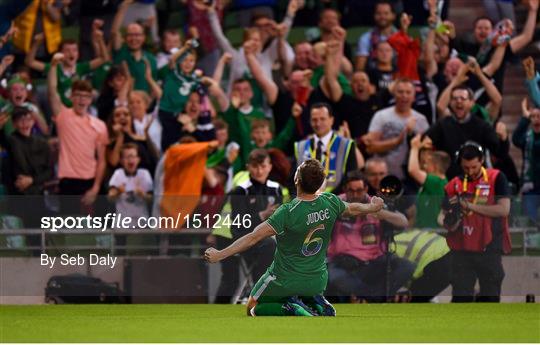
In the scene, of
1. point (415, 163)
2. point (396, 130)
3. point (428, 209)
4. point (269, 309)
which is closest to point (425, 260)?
point (428, 209)

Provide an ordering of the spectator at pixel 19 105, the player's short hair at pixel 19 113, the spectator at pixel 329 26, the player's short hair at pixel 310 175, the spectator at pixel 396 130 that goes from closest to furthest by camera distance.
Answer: the player's short hair at pixel 310 175, the spectator at pixel 396 130, the player's short hair at pixel 19 113, the spectator at pixel 19 105, the spectator at pixel 329 26

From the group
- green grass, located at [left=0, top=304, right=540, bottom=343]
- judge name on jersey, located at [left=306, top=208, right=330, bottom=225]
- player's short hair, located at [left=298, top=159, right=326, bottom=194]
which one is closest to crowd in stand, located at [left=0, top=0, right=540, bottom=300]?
green grass, located at [left=0, top=304, right=540, bottom=343]

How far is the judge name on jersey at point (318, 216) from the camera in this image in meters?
11.7

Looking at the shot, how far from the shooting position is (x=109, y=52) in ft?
62.1

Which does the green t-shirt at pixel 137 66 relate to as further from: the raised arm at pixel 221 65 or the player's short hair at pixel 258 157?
the player's short hair at pixel 258 157

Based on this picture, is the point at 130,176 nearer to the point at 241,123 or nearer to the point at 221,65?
the point at 241,123

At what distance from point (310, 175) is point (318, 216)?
1.26 feet

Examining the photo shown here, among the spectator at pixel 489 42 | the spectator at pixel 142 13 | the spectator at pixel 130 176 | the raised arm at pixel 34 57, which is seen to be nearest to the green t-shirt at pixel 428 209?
the spectator at pixel 130 176

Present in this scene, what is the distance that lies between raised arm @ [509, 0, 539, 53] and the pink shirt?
526 cm

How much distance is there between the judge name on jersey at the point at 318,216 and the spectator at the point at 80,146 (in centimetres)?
572

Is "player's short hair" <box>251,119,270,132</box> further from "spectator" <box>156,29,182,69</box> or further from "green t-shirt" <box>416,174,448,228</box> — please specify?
"green t-shirt" <box>416,174,448,228</box>

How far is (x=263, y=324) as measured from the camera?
37.3ft

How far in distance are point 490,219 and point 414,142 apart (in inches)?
61.7

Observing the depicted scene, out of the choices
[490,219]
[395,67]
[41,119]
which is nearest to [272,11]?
[395,67]
